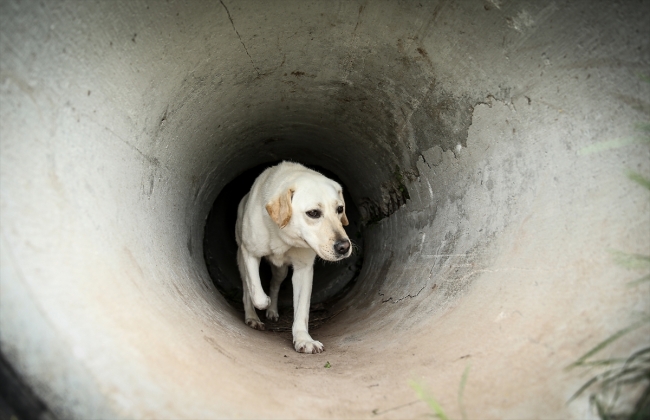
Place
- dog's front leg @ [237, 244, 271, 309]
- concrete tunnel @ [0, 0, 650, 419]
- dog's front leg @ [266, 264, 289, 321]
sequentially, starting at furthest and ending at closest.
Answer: dog's front leg @ [266, 264, 289, 321], dog's front leg @ [237, 244, 271, 309], concrete tunnel @ [0, 0, 650, 419]

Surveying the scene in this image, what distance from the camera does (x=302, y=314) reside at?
3.97 metres

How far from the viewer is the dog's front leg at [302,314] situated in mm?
3619

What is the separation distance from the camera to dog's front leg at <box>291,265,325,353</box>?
3.62m

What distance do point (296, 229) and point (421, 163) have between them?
1.22 metres

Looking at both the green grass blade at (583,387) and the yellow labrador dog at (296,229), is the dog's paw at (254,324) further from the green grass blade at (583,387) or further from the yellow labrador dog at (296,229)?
the green grass blade at (583,387)

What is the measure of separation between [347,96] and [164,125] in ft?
5.40

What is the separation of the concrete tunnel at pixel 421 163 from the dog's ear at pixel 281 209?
761 millimetres

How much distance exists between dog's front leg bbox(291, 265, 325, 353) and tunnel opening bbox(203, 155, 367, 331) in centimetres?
148

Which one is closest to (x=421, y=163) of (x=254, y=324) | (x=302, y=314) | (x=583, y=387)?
(x=302, y=314)

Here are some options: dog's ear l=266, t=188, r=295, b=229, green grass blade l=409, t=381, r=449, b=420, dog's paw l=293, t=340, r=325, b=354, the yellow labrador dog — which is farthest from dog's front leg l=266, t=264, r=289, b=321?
green grass blade l=409, t=381, r=449, b=420

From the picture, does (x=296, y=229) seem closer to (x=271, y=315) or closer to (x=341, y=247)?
(x=341, y=247)

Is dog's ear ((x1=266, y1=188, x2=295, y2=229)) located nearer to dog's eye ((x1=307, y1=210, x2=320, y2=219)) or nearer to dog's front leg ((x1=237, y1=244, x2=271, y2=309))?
dog's eye ((x1=307, y1=210, x2=320, y2=219))

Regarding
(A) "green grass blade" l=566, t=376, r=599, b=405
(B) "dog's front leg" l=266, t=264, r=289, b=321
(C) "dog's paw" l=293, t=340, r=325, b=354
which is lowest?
(A) "green grass blade" l=566, t=376, r=599, b=405

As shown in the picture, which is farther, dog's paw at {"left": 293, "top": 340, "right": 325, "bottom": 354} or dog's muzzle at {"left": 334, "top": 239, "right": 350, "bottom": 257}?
dog's paw at {"left": 293, "top": 340, "right": 325, "bottom": 354}
